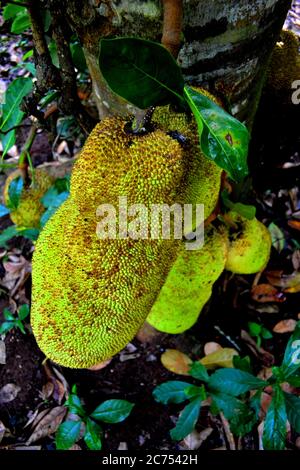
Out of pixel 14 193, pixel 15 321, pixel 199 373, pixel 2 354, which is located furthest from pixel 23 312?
pixel 199 373

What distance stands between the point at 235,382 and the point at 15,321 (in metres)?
0.71

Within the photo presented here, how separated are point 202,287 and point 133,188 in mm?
453

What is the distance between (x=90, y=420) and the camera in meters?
1.14

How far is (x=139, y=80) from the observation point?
1.55ft

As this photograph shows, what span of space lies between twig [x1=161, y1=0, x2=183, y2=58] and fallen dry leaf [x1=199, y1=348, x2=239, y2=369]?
97 centimetres

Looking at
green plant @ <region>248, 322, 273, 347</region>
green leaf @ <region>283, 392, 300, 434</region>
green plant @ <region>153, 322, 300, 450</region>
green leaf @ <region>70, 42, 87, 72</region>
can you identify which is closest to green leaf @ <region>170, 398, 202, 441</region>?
green plant @ <region>153, 322, 300, 450</region>

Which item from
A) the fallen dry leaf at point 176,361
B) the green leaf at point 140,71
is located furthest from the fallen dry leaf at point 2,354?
the green leaf at point 140,71

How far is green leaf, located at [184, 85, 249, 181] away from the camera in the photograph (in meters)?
0.49

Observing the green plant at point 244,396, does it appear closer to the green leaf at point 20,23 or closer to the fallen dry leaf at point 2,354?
the fallen dry leaf at point 2,354

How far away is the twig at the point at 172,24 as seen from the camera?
458mm

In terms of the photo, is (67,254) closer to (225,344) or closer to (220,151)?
(220,151)

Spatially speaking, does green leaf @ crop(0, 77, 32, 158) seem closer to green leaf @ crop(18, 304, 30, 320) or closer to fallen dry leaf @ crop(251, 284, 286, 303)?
green leaf @ crop(18, 304, 30, 320)

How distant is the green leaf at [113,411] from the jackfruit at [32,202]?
53 cm

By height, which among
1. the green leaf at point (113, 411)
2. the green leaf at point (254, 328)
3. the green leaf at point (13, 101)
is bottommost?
the green leaf at point (113, 411)
